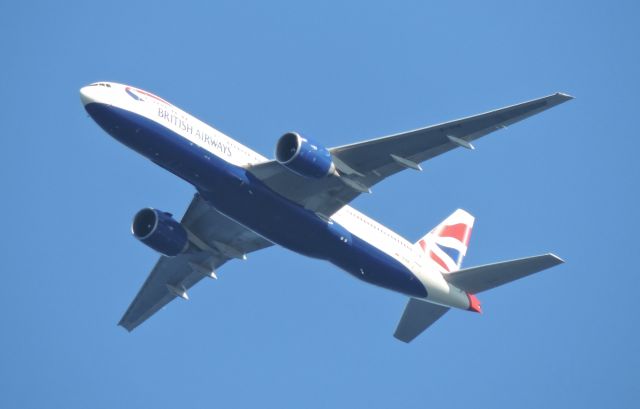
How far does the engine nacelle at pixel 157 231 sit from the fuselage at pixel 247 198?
361 cm

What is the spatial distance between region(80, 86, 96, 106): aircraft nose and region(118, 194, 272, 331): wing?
24.2ft

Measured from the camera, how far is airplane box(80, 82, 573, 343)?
4009 cm

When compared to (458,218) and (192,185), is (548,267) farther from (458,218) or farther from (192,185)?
(192,185)

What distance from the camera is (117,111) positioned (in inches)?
1569

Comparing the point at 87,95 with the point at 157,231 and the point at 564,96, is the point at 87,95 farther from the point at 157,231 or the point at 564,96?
the point at 564,96

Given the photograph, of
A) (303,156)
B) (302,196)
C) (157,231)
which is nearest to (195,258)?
(157,231)

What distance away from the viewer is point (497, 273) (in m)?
44.4

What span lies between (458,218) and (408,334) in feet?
23.6

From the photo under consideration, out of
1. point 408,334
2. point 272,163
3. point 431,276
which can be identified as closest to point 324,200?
point 272,163

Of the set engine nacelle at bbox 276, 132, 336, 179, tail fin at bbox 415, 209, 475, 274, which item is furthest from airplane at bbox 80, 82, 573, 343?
tail fin at bbox 415, 209, 475, 274

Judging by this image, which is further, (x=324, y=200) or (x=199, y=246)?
(x=199, y=246)

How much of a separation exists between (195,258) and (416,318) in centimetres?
1053

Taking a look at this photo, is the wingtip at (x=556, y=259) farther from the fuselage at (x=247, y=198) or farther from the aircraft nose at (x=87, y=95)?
the aircraft nose at (x=87, y=95)

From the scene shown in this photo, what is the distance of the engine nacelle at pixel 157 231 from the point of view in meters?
44.9
